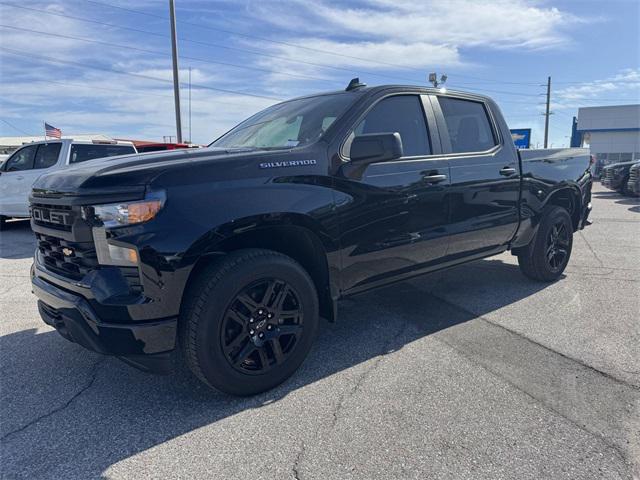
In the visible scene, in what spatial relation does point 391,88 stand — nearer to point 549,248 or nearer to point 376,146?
point 376,146

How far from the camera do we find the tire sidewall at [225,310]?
8.38ft

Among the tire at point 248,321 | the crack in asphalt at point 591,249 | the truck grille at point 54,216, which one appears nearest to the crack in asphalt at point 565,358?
the tire at point 248,321

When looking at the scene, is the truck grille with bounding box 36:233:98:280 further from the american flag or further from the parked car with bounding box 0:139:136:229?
the american flag

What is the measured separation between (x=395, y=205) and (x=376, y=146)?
582mm

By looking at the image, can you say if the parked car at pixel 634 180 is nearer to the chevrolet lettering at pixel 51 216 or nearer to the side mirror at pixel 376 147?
the side mirror at pixel 376 147

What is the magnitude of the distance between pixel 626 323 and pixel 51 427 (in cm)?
442

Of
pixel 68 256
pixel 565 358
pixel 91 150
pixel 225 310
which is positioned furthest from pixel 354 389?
pixel 91 150

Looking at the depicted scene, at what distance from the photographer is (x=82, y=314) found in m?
2.50

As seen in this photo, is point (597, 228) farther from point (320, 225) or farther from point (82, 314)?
point (82, 314)

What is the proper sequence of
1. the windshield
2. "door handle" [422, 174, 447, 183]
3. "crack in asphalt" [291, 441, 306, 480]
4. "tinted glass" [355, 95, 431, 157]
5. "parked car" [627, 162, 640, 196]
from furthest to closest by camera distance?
"parked car" [627, 162, 640, 196]
"door handle" [422, 174, 447, 183]
"tinted glass" [355, 95, 431, 157]
the windshield
"crack in asphalt" [291, 441, 306, 480]

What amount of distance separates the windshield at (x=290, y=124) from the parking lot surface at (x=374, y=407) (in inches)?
64.4

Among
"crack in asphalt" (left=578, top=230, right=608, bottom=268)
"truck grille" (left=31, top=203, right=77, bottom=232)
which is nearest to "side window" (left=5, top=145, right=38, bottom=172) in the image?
"truck grille" (left=31, top=203, right=77, bottom=232)

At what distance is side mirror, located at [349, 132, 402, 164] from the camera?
2967mm

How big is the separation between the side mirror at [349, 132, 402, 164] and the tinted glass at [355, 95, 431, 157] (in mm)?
423
